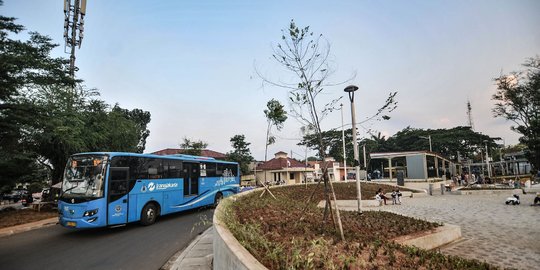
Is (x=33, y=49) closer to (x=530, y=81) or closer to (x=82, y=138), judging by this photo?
(x=82, y=138)

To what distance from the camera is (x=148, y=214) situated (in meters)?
11.7

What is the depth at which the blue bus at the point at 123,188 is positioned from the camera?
957 centimetres

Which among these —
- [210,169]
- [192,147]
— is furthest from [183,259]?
[192,147]

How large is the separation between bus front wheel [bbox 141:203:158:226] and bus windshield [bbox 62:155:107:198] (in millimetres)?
2289

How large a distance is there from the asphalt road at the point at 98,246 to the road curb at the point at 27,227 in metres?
0.56

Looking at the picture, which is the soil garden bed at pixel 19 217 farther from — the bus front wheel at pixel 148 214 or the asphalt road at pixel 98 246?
the bus front wheel at pixel 148 214

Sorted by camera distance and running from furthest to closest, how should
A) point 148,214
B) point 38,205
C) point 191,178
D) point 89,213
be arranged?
1. point 38,205
2. point 191,178
3. point 148,214
4. point 89,213

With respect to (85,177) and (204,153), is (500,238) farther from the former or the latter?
(204,153)

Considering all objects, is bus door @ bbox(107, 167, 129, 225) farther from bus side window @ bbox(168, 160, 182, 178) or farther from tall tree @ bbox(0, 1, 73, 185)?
tall tree @ bbox(0, 1, 73, 185)

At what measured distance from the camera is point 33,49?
44.8 feet

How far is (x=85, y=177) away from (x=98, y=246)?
2828 mm

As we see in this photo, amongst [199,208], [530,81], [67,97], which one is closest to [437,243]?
[199,208]

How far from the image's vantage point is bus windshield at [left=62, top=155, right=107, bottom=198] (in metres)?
9.70

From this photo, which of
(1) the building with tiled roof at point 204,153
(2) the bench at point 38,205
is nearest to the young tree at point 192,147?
(1) the building with tiled roof at point 204,153
